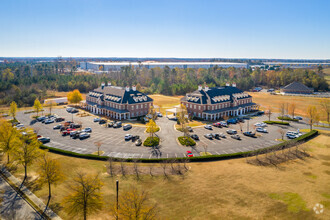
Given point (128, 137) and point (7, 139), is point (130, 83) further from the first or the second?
point (7, 139)

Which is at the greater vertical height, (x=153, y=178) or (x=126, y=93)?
(x=126, y=93)

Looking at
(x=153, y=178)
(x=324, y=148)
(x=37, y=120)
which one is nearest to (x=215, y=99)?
(x=324, y=148)

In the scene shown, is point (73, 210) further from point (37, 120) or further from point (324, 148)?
point (37, 120)

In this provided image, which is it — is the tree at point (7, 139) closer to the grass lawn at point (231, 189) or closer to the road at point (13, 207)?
the grass lawn at point (231, 189)

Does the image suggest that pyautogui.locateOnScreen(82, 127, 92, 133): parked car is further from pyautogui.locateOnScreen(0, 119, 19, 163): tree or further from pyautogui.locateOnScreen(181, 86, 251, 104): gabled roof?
pyautogui.locateOnScreen(181, 86, 251, 104): gabled roof

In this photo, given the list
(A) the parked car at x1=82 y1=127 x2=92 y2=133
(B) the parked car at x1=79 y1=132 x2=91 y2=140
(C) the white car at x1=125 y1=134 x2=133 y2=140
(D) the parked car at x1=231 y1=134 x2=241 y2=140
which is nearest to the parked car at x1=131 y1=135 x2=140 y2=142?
(C) the white car at x1=125 y1=134 x2=133 y2=140

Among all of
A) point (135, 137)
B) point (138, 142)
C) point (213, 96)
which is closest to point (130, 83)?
point (213, 96)
